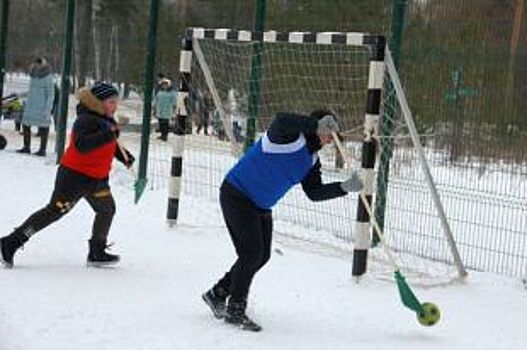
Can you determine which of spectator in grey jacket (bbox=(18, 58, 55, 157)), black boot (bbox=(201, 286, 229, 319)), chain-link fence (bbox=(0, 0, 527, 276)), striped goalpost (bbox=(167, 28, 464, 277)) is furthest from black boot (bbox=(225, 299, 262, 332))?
spectator in grey jacket (bbox=(18, 58, 55, 157))

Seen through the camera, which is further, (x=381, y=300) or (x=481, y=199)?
(x=481, y=199)

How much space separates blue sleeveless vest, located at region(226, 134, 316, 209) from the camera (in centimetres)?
600

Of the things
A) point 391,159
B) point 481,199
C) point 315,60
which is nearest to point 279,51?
point 315,60

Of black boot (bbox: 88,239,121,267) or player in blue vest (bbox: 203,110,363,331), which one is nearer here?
player in blue vest (bbox: 203,110,363,331)

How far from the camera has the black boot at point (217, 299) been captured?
6.25 metres

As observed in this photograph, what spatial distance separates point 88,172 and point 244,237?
1.92 meters

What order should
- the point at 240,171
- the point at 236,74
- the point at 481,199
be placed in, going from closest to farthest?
the point at 240,171
the point at 481,199
the point at 236,74

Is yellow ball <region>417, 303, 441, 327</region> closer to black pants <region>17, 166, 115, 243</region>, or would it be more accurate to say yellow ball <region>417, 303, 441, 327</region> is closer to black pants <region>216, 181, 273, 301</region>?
black pants <region>216, 181, 273, 301</region>

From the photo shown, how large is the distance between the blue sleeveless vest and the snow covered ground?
88 centimetres

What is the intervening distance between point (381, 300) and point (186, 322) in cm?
173

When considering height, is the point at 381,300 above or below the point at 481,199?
below

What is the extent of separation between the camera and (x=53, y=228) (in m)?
9.17

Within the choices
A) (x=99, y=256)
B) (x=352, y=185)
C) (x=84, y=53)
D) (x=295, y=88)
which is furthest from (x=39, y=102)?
(x=352, y=185)

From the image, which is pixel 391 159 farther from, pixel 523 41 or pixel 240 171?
pixel 240 171
